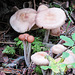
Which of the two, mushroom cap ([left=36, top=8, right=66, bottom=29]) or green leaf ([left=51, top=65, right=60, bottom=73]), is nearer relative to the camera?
green leaf ([left=51, top=65, right=60, bottom=73])

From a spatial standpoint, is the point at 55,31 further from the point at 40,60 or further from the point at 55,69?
the point at 55,69

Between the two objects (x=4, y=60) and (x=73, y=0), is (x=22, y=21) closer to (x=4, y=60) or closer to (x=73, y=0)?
(x=4, y=60)

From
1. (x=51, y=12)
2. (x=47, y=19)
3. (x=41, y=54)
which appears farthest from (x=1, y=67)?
(x=51, y=12)

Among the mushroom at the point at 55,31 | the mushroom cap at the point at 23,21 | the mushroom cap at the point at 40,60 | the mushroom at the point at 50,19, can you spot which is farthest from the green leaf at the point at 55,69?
the mushroom at the point at 55,31

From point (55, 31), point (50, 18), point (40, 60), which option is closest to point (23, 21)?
point (50, 18)

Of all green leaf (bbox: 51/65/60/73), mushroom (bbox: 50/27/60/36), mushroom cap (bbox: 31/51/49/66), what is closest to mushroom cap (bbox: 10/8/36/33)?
mushroom (bbox: 50/27/60/36)

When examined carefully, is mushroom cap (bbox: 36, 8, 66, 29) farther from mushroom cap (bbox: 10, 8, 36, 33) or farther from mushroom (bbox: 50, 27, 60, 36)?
mushroom (bbox: 50, 27, 60, 36)
